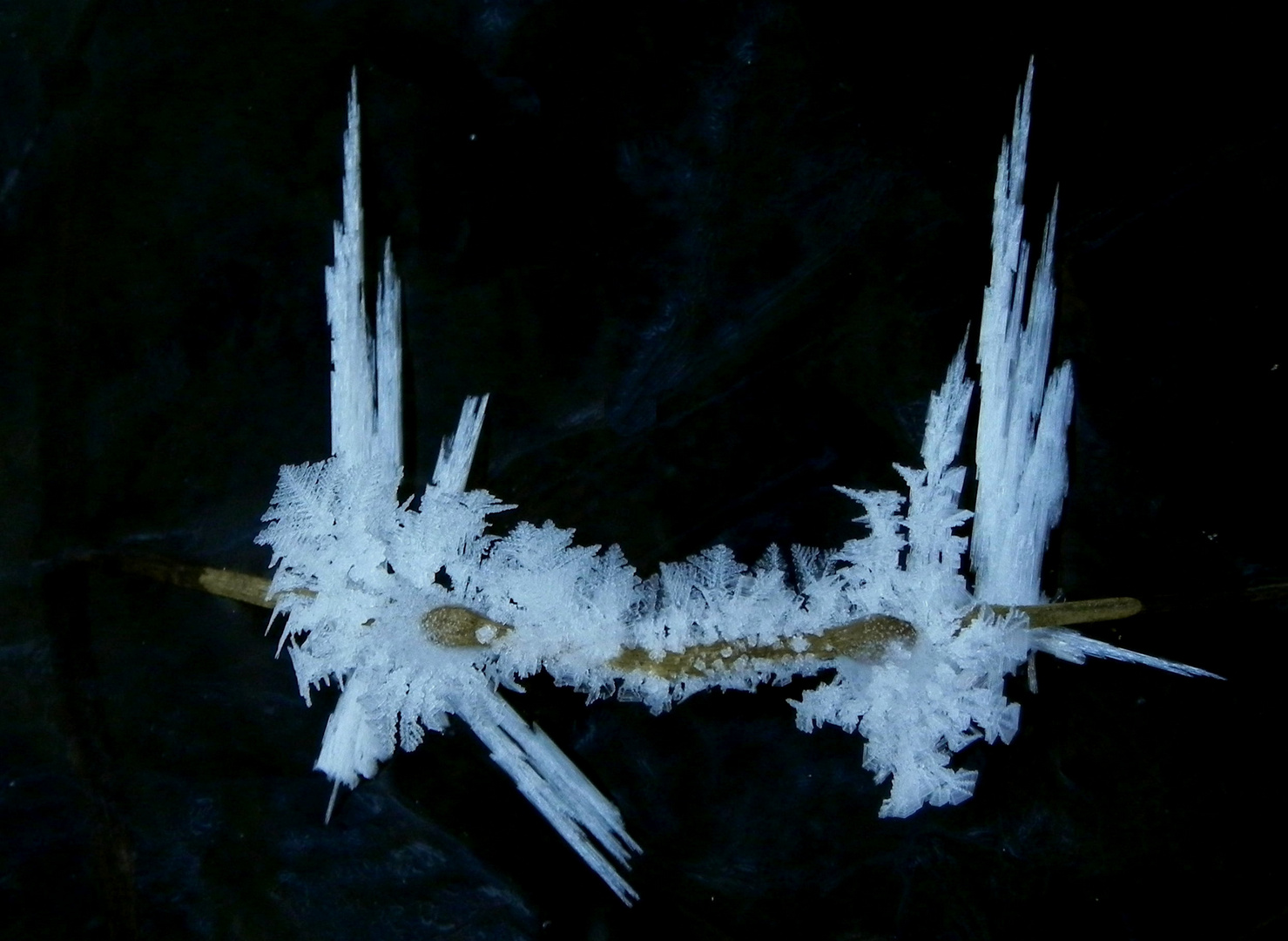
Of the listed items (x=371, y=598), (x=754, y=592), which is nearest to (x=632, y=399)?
(x=754, y=592)

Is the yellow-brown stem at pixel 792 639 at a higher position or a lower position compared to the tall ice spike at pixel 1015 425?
lower

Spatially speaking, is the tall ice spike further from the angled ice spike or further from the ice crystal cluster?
the angled ice spike

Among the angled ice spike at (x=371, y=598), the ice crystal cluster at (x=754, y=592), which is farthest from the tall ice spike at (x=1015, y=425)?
the angled ice spike at (x=371, y=598)

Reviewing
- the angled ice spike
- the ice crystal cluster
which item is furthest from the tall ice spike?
the angled ice spike

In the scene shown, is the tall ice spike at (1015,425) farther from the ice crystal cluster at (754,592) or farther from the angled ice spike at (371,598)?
the angled ice spike at (371,598)

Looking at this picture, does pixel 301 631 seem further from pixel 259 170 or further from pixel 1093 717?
pixel 1093 717
